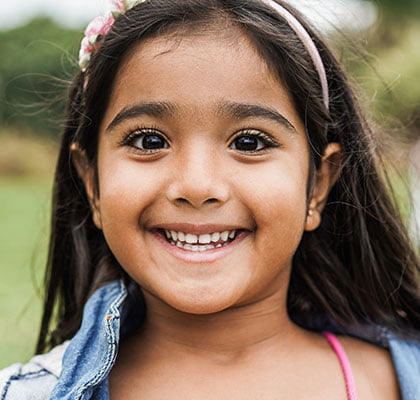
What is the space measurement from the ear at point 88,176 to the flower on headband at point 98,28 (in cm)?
28

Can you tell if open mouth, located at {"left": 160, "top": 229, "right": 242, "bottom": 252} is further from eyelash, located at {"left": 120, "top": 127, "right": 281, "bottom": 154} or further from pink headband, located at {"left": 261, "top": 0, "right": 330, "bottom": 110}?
pink headband, located at {"left": 261, "top": 0, "right": 330, "bottom": 110}

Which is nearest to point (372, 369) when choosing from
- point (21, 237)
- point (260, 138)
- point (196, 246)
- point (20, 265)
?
point (196, 246)

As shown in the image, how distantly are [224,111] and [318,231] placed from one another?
0.72 metres

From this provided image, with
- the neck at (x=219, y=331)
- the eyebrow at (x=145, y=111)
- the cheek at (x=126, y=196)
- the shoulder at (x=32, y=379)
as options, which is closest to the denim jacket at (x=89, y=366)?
the shoulder at (x=32, y=379)

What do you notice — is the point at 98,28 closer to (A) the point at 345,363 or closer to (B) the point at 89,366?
(B) the point at 89,366

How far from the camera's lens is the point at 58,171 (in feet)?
8.00

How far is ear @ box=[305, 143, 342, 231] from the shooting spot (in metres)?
2.13

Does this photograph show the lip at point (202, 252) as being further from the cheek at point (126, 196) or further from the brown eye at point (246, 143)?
the brown eye at point (246, 143)

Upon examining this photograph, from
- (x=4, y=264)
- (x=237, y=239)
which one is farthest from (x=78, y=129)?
(x=4, y=264)

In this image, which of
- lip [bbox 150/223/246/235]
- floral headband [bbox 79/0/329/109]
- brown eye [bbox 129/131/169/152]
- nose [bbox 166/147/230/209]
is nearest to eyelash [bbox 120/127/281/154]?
brown eye [bbox 129/131/169/152]

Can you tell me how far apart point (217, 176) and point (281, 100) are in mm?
309

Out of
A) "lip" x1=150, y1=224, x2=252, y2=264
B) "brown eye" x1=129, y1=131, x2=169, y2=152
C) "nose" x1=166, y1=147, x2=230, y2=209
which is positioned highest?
"brown eye" x1=129, y1=131, x2=169, y2=152

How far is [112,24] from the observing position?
6.92ft

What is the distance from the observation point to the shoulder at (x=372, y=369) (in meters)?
2.05
